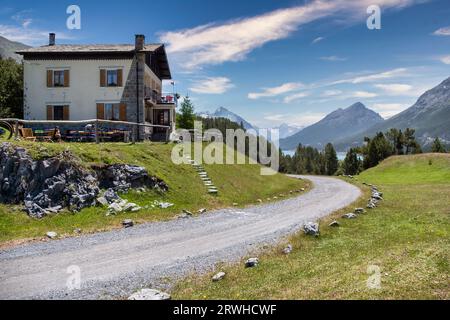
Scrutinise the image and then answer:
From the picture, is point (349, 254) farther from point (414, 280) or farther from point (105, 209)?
point (105, 209)

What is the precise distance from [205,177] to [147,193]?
27.2 ft

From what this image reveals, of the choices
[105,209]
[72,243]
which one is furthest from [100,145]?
[72,243]

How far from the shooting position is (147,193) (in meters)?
26.3

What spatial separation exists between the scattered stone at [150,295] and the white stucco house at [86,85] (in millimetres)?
36108

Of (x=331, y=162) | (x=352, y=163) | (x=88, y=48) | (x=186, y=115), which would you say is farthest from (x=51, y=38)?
(x=331, y=162)

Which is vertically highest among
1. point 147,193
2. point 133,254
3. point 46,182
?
point 46,182

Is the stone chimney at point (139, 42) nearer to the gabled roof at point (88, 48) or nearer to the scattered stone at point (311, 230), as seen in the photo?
the gabled roof at point (88, 48)

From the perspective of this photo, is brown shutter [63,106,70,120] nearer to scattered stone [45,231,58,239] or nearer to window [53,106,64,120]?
window [53,106,64,120]

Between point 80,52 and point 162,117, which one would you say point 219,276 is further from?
point 162,117

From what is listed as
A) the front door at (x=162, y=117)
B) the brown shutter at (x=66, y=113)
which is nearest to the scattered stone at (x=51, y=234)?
the brown shutter at (x=66, y=113)

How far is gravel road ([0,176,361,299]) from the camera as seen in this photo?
41.1 ft

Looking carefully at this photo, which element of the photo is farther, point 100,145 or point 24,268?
point 100,145
